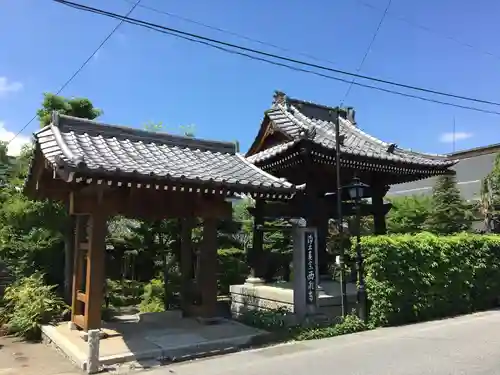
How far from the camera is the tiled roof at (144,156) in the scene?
878 centimetres

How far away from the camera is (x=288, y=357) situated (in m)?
8.61

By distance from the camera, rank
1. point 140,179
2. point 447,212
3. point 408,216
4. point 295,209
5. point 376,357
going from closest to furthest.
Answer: point 376,357 < point 140,179 < point 295,209 < point 447,212 < point 408,216

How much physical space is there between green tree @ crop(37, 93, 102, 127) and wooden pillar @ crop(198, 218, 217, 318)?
688 cm

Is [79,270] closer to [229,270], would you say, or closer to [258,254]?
[258,254]

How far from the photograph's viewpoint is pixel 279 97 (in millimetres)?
15898

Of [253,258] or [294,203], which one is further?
[253,258]

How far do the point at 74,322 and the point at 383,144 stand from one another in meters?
10.8

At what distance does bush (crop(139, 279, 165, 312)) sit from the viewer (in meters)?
15.9

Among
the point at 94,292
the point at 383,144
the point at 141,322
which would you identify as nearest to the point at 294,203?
the point at 383,144

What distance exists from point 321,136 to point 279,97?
107 inches

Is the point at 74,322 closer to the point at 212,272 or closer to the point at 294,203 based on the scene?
the point at 212,272

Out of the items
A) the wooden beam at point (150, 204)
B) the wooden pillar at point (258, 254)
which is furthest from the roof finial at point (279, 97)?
the wooden beam at point (150, 204)

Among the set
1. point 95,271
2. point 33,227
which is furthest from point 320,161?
point 33,227

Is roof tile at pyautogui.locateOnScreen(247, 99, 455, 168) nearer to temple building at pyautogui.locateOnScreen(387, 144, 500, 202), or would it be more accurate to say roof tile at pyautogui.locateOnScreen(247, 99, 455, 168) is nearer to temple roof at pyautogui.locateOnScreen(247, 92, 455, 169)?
temple roof at pyautogui.locateOnScreen(247, 92, 455, 169)
